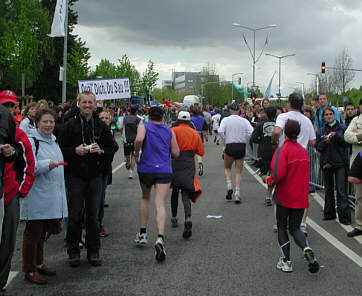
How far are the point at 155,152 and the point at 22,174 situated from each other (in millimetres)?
2196

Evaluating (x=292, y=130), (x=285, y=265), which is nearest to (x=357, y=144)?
(x=292, y=130)

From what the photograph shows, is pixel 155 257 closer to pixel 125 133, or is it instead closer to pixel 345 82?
pixel 125 133

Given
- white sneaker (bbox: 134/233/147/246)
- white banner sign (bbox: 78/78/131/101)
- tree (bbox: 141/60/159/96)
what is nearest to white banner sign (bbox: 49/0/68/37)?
white banner sign (bbox: 78/78/131/101)

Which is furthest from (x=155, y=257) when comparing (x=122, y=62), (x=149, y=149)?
(x=122, y=62)

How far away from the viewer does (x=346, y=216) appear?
8211 mm

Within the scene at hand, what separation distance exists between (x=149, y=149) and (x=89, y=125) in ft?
3.22

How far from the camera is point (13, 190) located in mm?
4566

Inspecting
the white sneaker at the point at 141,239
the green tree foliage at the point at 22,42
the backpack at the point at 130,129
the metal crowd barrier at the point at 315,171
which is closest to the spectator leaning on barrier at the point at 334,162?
the metal crowd barrier at the point at 315,171

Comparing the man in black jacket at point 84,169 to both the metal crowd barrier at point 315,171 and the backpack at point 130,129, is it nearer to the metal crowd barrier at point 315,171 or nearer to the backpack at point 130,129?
the metal crowd barrier at point 315,171

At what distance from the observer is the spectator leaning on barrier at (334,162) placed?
326 inches

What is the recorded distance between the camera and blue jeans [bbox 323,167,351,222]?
824 cm

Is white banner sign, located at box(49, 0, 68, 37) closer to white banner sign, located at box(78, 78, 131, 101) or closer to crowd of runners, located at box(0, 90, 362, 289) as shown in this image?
white banner sign, located at box(78, 78, 131, 101)

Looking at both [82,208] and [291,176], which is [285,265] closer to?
[291,176]

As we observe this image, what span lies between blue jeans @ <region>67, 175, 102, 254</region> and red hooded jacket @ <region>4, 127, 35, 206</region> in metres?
1.07
